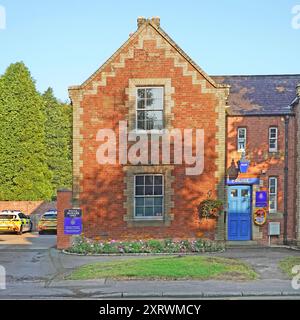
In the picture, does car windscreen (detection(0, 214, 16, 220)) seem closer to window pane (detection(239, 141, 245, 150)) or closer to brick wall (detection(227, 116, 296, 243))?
brick wall (detection(227, 116, 296, 243))

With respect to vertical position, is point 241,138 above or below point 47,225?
above

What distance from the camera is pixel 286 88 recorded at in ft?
75.3

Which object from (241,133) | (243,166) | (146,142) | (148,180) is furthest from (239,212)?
(146,142)

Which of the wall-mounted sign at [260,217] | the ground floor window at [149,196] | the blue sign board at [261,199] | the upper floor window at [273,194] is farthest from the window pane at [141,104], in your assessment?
the wall-mounted sign at [260,217]

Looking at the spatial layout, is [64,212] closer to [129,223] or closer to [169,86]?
[129,223]

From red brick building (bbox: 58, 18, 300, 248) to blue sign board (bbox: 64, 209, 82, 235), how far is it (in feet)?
1.31

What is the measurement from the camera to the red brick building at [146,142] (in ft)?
65.1

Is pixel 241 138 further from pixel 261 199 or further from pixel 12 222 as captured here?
pixel 12 222

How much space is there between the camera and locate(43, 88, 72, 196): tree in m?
54.4

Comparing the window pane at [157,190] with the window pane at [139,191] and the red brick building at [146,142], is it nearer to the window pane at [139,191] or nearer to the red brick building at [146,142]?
the red brick building at [146,142]

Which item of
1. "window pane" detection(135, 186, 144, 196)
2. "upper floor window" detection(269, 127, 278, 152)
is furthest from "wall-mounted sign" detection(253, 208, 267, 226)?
"window pane" detection(135, 186, 144, 196)

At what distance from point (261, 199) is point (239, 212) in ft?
3.72

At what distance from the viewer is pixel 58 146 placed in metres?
55.3

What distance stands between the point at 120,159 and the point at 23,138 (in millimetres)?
24520
